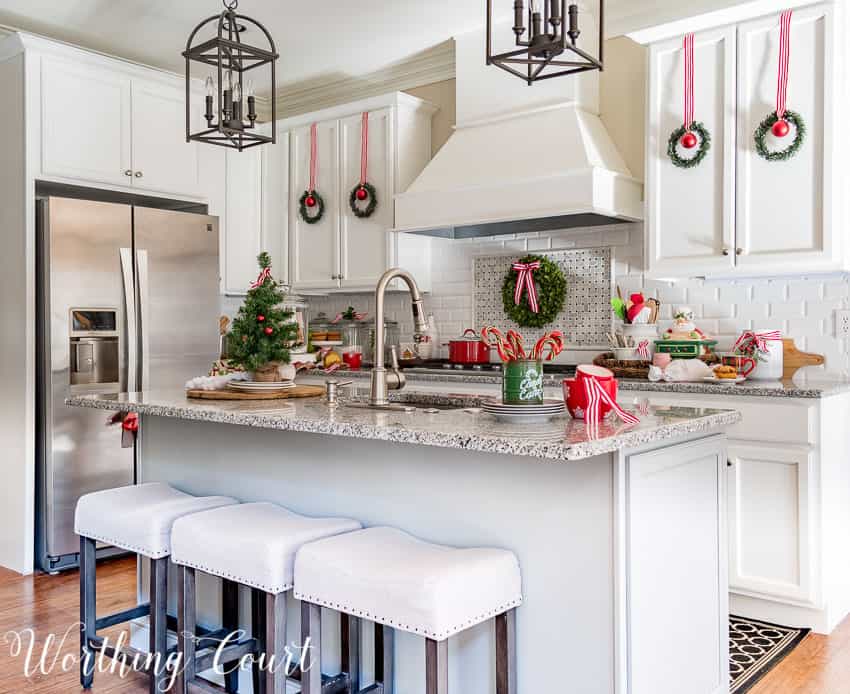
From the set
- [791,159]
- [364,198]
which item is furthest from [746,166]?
[364,198]

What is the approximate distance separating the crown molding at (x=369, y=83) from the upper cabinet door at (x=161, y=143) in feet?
3.35

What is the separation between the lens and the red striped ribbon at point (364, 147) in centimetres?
483

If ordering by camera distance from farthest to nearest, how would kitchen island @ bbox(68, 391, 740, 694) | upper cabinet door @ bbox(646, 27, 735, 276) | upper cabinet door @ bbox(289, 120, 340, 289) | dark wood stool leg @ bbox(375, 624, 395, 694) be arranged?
upper cabinet door @ bbox(289, 120, 340, 289) < upper cabinet door @ bbox(646, 27, 735, 276) < dark wood stool leg @ bbox(375, 624, 395, 694) < kitchen island @ bbox(68, 391, 740, 694)

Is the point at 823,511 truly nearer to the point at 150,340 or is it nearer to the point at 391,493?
the point at 391,493

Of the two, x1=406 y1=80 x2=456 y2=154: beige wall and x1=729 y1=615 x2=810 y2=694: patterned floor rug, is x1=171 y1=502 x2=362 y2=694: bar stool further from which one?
x1=406 y1=80 x2=456 y2=154: beige wall

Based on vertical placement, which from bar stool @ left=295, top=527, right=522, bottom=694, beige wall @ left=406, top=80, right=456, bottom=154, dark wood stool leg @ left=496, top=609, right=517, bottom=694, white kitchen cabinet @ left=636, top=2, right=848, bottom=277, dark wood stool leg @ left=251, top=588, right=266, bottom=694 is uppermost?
beige wall @ left=406, top=80, right=456, bottom=154

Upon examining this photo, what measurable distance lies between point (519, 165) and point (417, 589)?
2.77 meters

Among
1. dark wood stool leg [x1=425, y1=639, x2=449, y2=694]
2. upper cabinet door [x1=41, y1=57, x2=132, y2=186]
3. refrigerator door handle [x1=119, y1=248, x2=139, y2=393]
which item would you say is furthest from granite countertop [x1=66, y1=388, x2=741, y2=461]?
upper cabinet door [x1=41, y1=57, x2=132, y2=186]

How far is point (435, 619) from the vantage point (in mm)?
1672

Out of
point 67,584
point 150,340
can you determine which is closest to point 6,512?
point 67,584

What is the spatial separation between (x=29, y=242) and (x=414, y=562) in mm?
3043

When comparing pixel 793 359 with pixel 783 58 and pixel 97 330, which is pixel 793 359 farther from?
pixel 97 330

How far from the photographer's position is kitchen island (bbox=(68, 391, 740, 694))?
72.4 inches

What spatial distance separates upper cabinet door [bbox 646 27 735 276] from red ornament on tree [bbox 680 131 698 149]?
0.16 feet
